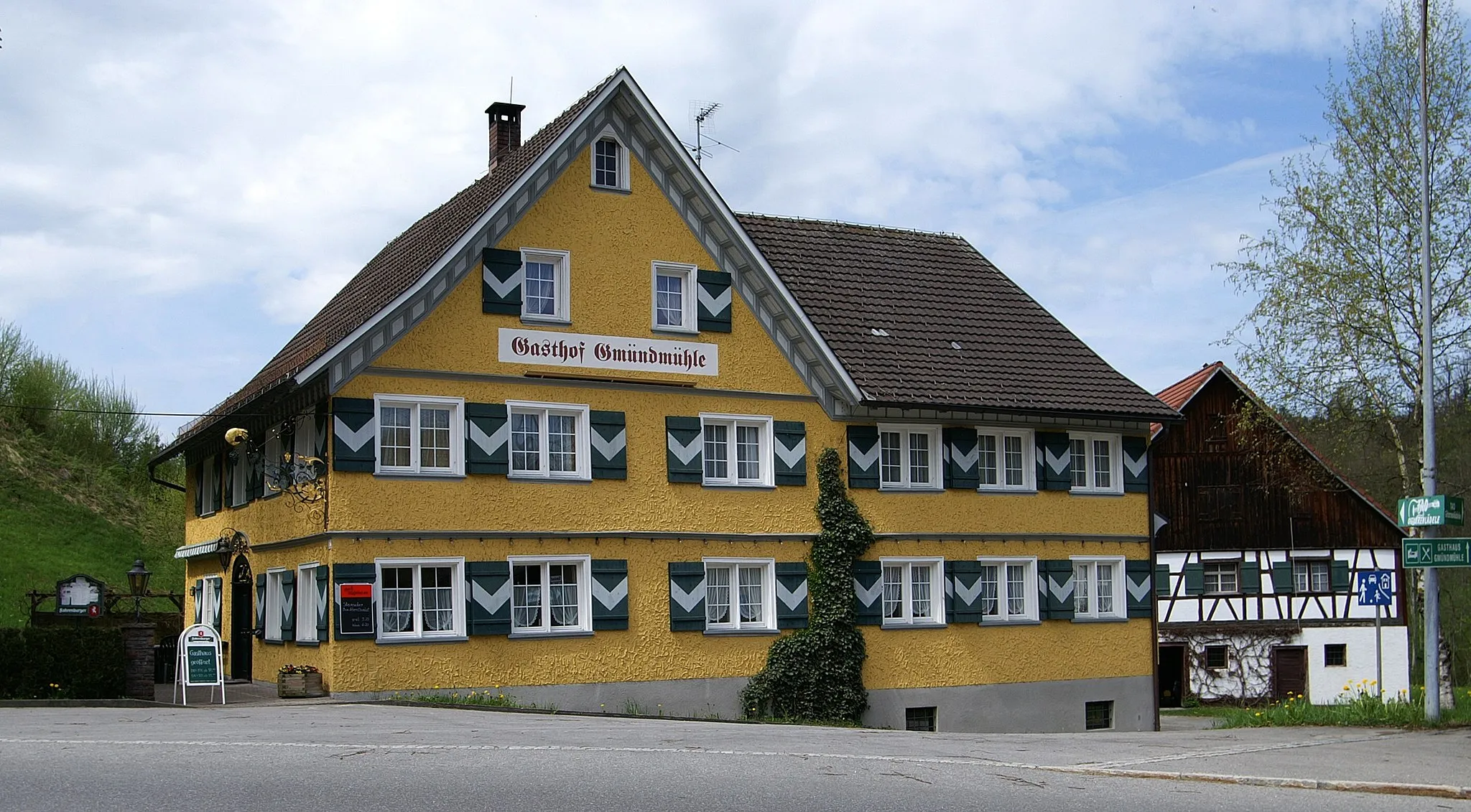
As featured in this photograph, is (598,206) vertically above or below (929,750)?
above

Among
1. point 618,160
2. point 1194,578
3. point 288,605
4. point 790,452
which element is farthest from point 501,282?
point 1194,578

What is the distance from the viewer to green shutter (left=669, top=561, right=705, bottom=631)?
2416cm

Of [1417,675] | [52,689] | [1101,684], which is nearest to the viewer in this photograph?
[52,689]

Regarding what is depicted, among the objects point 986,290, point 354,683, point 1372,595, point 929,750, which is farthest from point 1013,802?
point 986,290

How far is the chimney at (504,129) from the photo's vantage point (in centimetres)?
2919

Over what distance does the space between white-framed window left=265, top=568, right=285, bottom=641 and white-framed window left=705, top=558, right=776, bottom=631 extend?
6738 millimetres

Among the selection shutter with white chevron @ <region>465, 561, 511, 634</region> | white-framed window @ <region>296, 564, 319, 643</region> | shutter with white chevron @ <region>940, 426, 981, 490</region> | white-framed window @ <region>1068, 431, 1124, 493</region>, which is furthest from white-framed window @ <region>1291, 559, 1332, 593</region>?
white-framed window @ <region>296, 564, 319, 643</region>

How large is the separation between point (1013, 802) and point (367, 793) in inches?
187

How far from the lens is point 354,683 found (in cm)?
2147

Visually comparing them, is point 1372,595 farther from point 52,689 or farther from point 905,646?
point 52,689

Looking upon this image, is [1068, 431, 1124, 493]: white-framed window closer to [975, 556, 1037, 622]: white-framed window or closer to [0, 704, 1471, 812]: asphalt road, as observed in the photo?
[975, 556, 1037, 622]: white-framed window

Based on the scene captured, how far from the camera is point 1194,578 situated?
138ft

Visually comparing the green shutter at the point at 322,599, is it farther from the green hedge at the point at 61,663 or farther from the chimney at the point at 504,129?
the chimney at the point at 504,129

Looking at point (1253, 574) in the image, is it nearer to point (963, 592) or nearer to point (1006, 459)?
point (1006, 459)
